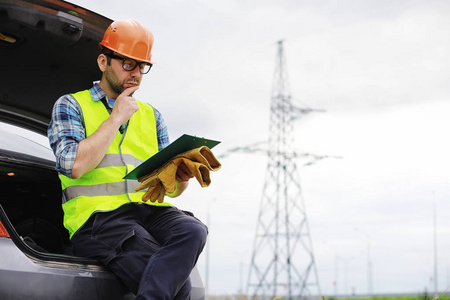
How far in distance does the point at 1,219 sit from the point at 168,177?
0.73 metres

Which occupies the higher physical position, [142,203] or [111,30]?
[111,30]

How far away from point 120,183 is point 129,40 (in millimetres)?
741

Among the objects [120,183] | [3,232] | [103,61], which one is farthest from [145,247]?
[103,61]

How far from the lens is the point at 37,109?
13.1 feet

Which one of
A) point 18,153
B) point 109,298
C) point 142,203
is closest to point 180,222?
point 142,203

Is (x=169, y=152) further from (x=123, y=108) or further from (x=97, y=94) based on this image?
(x=97, y=94)

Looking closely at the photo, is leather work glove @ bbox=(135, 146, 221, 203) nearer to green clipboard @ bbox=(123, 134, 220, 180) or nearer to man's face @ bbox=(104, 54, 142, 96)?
green clipboard @ bbox=(123, 134, 220, 180)

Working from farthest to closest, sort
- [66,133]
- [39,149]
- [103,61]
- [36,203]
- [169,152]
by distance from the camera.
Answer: [39,149], [36,203], [103,61], [66,133], [169,152]

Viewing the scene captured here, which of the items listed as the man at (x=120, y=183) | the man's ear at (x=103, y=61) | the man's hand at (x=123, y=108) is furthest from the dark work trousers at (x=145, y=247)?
the man's ear at (x=103, y=61)

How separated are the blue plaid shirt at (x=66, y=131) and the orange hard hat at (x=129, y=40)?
0.82ft

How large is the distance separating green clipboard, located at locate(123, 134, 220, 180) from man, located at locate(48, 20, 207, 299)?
144mm

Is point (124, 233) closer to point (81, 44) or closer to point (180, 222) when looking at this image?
point (180, 222)

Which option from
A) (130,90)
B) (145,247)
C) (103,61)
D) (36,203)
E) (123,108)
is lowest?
(145,247)

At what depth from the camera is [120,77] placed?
325 centimetres
